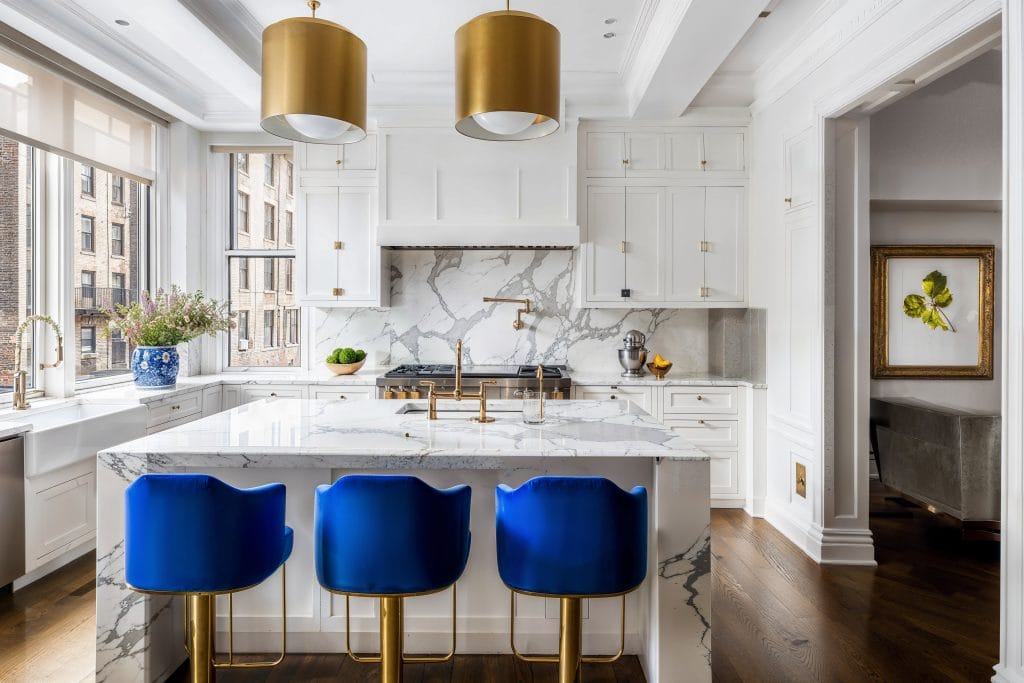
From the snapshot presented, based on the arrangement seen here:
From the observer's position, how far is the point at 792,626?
2664 millimetres

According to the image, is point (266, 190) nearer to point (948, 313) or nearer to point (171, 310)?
point (171, 310)

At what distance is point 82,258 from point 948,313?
5954mm

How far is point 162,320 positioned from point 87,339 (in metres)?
0.49

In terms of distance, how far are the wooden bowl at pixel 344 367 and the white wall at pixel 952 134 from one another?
12.5 feet

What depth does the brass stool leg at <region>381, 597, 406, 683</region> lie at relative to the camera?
6.31 feet

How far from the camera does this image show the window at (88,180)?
392 centimetres

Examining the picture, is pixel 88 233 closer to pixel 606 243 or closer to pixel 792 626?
pixel 606 243

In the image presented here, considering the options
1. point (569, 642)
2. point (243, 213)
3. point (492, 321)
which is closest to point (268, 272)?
point (243, 213)

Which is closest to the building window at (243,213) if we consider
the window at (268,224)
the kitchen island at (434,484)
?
the window at (268,224)

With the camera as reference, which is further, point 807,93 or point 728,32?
point 807,93

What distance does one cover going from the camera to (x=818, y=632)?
261 centimetres

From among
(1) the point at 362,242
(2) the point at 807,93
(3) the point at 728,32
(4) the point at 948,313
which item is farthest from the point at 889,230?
(1) the point at 362,242

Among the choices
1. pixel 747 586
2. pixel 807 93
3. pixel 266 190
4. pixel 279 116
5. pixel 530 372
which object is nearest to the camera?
pixel 279 116

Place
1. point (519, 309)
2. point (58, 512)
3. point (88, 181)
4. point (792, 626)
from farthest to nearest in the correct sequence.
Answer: point (519, 309) < point (88, 181) < point (58, 512) < point (792, 626)
